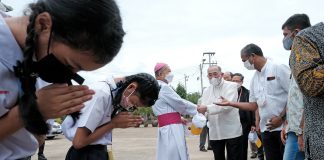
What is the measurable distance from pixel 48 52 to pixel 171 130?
3900mm

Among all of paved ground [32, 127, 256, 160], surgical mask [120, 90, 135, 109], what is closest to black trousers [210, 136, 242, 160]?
surgical mask [120, 90, 135, 109]

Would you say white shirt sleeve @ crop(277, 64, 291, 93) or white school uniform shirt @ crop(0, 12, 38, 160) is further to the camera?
white shirt sleeve @ crop(277, 64, 291, 93)

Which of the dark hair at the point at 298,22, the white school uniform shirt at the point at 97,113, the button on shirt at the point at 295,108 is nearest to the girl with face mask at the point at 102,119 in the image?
the white school uniform shirt at the point at 97,113

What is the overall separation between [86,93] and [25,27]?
0.90ft

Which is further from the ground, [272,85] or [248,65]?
[248,65]

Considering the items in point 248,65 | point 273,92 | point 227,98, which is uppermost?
point 248,65

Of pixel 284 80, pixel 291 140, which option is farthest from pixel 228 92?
pixel 291 140

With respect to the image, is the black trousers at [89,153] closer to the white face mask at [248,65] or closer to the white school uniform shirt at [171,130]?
the white school uniform shirt at [171,130]

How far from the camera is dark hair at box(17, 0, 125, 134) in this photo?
1.11 m

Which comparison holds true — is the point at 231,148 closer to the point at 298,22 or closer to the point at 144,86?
the point at 298,22

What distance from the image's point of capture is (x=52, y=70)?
1173mm

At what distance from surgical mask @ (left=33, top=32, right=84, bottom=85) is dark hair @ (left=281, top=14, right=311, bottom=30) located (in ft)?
8.21

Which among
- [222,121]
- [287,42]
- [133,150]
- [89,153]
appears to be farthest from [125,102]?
[133,150]

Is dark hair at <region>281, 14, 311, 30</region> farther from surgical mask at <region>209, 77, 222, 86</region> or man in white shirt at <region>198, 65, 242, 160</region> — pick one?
surgical mask at <region>209, 77, 222, 86</region>
